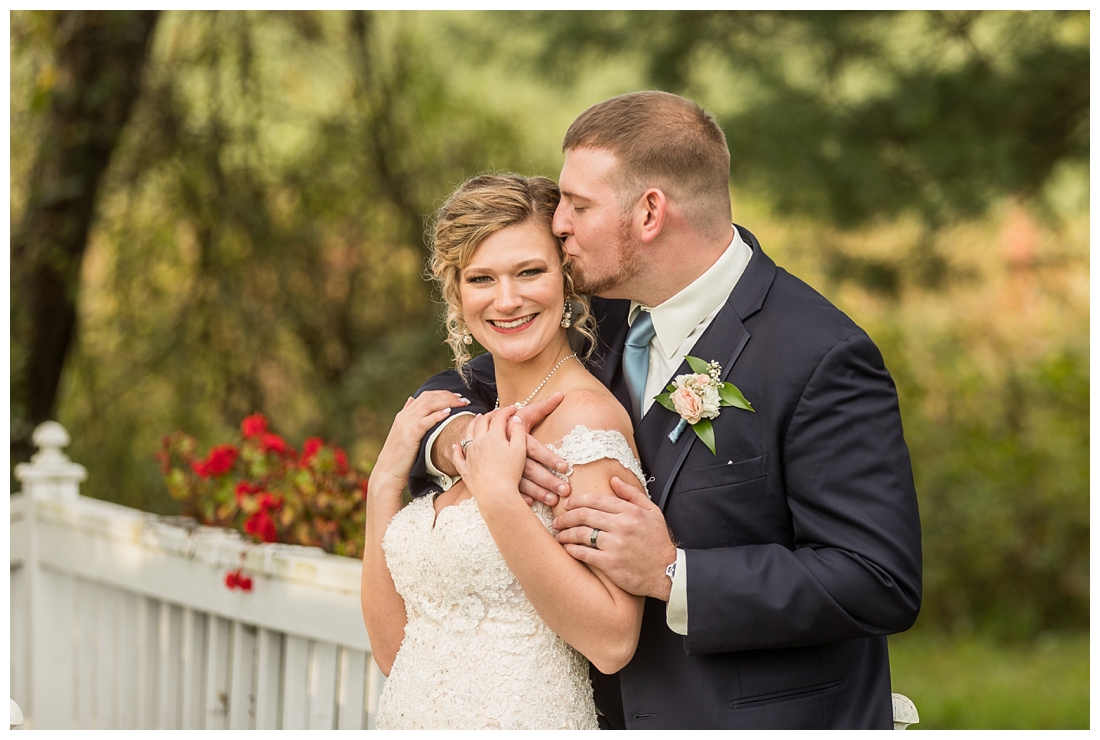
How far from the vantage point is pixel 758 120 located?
5.86m

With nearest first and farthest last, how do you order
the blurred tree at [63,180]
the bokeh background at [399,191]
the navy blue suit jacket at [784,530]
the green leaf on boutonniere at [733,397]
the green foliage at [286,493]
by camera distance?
the navy blue suit jacket at [784,530], the green leaf on boutonniere at [733,397], the green foliage at [286,493], the blurred tree at [63,180], the bokeh background at [399,191]

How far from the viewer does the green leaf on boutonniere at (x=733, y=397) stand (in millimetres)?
1936

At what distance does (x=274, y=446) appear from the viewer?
3342 mm

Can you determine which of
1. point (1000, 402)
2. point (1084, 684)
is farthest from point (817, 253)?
point (1084, 684)

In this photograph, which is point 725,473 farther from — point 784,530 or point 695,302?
point 695,302

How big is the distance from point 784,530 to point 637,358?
50 centimetres

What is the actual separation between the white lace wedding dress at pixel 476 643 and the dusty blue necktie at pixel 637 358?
0.21m

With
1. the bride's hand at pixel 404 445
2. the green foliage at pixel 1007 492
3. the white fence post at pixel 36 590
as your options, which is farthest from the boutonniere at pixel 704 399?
the green foliage at pixel 1007 492

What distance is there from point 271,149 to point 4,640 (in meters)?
3.99

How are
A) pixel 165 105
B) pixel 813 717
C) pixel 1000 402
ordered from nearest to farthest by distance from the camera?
pixel 813 717
pixel 165 105
pixel 1000 402

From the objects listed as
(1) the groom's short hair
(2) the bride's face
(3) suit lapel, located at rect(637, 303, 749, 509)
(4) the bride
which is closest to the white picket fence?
(4) the bride

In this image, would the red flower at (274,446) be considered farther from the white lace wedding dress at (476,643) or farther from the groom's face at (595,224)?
the groom's face at (595,224)

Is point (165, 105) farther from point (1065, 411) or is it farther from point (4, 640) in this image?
point (1065, 411)

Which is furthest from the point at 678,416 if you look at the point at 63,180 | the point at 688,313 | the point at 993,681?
the point at 993,681
